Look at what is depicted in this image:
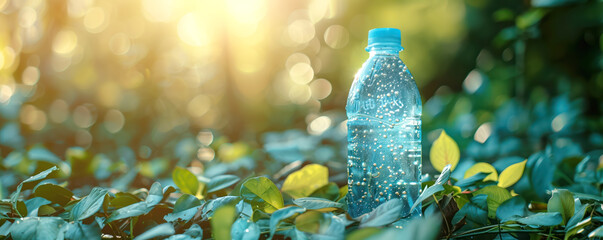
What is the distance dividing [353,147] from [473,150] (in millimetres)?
710

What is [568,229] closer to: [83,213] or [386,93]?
[386,93]

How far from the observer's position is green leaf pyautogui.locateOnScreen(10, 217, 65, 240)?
58 cm

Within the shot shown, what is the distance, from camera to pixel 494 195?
74 centimetres

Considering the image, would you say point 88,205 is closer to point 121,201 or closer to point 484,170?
point 121,201

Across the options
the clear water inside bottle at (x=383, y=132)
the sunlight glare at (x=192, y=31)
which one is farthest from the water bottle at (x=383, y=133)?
the sunlight glare at (x=192, y=31)

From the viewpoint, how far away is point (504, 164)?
40.9 inches

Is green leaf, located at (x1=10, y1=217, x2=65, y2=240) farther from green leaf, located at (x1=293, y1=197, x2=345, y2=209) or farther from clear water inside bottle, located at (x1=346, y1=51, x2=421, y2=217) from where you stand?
clear water inside bottle, located at (x1=346, y1=51, x2=421, y2=217)

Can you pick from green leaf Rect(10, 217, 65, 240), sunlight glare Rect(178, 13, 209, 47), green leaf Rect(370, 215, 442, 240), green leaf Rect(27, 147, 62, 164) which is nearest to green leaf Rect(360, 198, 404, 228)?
green leaf Rect(370, 215, 442, 240)

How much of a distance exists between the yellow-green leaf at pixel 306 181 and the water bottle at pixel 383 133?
0.17m

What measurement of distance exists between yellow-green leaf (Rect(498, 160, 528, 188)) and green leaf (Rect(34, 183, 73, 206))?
2.68ft

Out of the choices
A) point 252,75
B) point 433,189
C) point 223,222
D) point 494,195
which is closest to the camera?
point 223,222

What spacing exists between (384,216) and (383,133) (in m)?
0.55

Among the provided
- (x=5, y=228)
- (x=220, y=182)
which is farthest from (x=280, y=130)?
(x=5, y=228)

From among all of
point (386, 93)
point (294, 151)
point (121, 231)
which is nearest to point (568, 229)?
point (386, 93)
